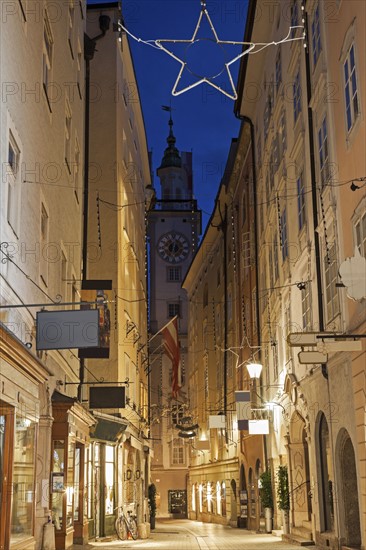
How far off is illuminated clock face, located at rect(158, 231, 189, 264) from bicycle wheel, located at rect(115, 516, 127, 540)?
Result: 4641 centimetres

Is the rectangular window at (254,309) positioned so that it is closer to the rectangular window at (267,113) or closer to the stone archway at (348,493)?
the rectangular window at (267,113)

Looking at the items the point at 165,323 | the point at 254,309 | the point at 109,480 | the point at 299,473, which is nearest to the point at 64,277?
the point at 299,473

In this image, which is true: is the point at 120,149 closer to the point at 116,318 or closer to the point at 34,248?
the point at 116,318

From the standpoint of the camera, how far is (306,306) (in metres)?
22.7

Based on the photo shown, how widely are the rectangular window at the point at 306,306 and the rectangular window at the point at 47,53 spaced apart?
29.8ft

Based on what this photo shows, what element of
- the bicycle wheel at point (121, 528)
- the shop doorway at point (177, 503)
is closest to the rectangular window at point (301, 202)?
the bicycle wheel at point (121, 528)

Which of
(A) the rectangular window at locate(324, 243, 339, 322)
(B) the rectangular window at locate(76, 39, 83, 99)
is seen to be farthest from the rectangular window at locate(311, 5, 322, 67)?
(B) the rectangular window at locate(76, 39, 83, 99)

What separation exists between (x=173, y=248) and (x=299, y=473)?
49511 millimetres

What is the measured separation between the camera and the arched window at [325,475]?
20016 mm

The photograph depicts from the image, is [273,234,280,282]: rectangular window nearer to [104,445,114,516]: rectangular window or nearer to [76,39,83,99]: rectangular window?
[104,445,114,516]: rectangular window

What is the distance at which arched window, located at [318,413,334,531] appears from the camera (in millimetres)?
20016

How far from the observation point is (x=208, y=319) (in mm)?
54844

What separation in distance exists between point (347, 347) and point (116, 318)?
15.8m

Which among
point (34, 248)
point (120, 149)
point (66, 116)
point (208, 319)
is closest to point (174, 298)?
point (208, 319)
